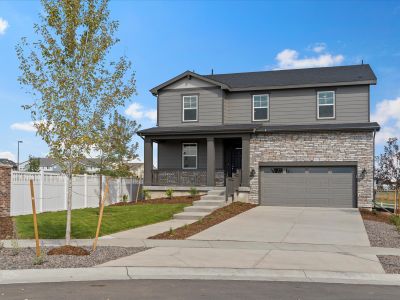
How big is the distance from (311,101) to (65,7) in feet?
57.7

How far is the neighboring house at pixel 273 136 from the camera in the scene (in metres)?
23.9

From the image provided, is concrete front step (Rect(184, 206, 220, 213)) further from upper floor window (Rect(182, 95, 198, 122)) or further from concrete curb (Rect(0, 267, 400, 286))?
concrete curb (Rect(0, 267, 400, 286))

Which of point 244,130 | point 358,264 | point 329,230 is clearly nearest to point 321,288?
point 358,264

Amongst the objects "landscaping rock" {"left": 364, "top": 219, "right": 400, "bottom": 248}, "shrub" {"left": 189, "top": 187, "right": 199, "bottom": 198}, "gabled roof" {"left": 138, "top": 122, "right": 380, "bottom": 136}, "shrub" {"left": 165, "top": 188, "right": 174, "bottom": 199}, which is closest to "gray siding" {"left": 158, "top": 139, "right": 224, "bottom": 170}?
"gabled roof" {"left": 138, "top": 122, "right": 380, "bottom": 136}

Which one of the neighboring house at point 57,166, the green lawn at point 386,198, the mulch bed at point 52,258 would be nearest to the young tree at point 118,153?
the neighboring house at point 57,166

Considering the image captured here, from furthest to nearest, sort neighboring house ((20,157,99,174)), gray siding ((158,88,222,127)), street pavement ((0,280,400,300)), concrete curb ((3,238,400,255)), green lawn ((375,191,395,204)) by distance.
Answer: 1. green lawn ((375,191,395,204))
2. gray siding ((158,88,222,127))
3. neighboring house ((20,157,99,174))
4. concrete curb ((3,238,400,255))
5. street pavement ((0,280,400,300))

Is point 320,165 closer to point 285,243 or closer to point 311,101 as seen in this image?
point 311,101

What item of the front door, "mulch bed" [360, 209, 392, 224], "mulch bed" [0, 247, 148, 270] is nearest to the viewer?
"mulch bed" [0, 247, 148, 270]

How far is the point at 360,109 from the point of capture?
24.7 metres

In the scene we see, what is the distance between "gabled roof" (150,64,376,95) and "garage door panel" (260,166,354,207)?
185 inches

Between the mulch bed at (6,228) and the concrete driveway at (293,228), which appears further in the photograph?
the concrete driveway at (293,228)

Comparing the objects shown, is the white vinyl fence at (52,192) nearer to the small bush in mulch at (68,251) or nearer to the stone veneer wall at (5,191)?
the stone veneer wall at (5,191)

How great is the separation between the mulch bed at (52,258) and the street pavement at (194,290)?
4.13 ft

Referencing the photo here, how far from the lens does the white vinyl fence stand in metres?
17.5
